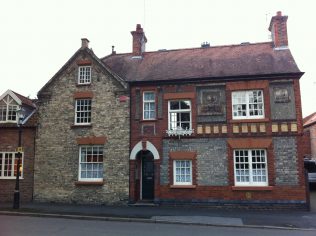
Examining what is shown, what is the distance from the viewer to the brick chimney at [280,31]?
19.4m

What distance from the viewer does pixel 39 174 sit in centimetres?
1938

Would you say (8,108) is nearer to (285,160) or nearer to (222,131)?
(222,131)

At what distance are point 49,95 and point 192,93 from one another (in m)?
9.23

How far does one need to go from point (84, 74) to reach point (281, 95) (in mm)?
12003

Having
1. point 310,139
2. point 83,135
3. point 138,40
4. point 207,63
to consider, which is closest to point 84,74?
point 83,135

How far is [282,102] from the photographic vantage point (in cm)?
1711

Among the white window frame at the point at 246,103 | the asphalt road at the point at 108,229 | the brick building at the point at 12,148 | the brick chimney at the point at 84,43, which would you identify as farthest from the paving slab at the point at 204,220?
the brick chimney at the point at 84,43

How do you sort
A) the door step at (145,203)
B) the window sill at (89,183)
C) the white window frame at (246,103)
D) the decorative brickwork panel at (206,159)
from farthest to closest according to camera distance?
the window sill at (89,183) < the door step at (145,203) < the white window frame at (246,103) < the decorative brickwork panel at (206,159)

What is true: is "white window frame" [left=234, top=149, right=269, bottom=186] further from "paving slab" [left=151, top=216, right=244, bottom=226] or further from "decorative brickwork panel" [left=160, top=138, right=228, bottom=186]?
"paving slab" [left=151, top=216, right=244, bottom=226]

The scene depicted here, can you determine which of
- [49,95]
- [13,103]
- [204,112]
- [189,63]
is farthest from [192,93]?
[13,103]

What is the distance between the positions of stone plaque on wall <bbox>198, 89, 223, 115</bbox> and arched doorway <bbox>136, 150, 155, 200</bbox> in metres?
4.20

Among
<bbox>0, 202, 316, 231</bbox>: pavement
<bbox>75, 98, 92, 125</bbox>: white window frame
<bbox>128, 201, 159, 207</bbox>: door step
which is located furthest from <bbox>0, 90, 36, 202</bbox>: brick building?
<bbox>128, 201, 159, 207</bbox>: door step

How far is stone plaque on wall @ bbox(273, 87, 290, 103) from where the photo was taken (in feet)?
56.1

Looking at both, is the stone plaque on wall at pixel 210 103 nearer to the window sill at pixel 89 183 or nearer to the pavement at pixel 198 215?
the pavement at pixel 198 215
